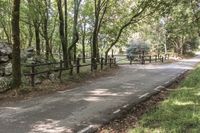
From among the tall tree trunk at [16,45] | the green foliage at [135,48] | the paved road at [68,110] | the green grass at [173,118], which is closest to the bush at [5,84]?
the tall tree trunk at [16,45]

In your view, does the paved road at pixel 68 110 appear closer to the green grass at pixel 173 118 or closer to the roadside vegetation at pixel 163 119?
the roadside vegetation at pixel 163 119

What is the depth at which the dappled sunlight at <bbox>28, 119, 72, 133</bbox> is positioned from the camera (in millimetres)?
7609

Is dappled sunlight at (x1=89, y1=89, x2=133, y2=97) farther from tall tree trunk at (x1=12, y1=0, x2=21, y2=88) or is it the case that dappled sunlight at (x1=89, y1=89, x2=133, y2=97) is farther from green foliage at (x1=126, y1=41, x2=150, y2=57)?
green foliage at (x1=126, y1=41, x2=150, y2=57)

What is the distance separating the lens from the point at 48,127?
7.90m

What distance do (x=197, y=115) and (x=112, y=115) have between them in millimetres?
2321

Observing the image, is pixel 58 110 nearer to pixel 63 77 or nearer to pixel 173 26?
pixel 63 77

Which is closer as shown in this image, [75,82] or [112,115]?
[112,115]

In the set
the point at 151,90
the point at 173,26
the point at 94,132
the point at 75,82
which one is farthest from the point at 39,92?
the point at 173,26

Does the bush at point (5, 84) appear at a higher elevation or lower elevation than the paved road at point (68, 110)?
higher

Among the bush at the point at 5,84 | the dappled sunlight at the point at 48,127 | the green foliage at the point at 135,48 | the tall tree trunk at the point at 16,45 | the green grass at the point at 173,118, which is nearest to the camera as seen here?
the green grass at the point at 173,118

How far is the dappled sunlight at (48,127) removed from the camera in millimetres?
7609

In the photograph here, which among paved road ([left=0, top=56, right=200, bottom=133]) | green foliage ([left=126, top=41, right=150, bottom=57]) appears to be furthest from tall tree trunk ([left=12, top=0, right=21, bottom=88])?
green foliage ([left=126, top=41, right=150, bottom=57])

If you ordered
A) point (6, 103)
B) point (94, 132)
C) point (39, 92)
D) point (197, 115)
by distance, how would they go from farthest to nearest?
point (39, 92)
point (6, 103)
point (197, 115)
point (94, 132)

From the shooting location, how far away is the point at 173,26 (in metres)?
28.0
